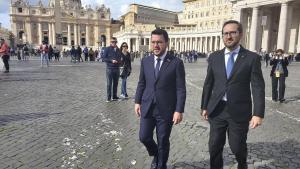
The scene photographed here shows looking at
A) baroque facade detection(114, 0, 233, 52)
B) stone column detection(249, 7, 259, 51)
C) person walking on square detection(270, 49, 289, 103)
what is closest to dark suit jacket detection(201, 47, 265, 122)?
person walking on square detection(270, 49, 289, 103)

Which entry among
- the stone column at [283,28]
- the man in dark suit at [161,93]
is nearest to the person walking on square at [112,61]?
the man in dark suit at [161,93]

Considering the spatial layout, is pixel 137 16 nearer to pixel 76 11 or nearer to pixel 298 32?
pixel 76 11

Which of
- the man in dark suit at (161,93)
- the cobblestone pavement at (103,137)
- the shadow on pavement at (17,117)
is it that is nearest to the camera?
the man in dark suit at (161,93)

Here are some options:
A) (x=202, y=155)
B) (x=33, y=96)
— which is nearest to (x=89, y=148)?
(x=202, y=155)

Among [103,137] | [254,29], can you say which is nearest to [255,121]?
[103,137]

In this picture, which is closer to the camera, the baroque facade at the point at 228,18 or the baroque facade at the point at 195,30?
the baroque facade at the point at 228,18

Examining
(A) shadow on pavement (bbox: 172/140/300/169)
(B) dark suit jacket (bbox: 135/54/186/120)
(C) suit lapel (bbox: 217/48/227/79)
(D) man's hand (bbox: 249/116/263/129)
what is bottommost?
(A) shadow on pavement (bbox: 172/140/300/169)

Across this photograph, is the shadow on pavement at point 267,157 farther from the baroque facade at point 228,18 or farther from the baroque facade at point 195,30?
the baroque facade at point 195,30

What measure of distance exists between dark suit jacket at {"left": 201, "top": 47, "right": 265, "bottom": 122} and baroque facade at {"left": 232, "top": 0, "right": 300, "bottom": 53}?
132ft

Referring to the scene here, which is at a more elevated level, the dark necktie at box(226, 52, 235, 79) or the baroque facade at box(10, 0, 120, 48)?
the baroque facade at box(10, 0, 120, 48)

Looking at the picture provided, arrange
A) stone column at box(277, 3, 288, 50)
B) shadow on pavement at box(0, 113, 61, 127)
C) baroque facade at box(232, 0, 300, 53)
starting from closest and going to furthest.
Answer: shadow on pavement at box(0, 113, 61, 127) → stone column at box(277, 3, 288, 50) → baroque facade at box(232, 0, 300, 53)

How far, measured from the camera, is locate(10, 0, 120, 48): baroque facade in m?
110

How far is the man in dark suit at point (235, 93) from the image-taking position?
3412 millimetres

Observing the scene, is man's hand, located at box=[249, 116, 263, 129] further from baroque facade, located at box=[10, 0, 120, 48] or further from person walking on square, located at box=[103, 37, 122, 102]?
baroque facade, located at box=[10, 0, 120, 48]
